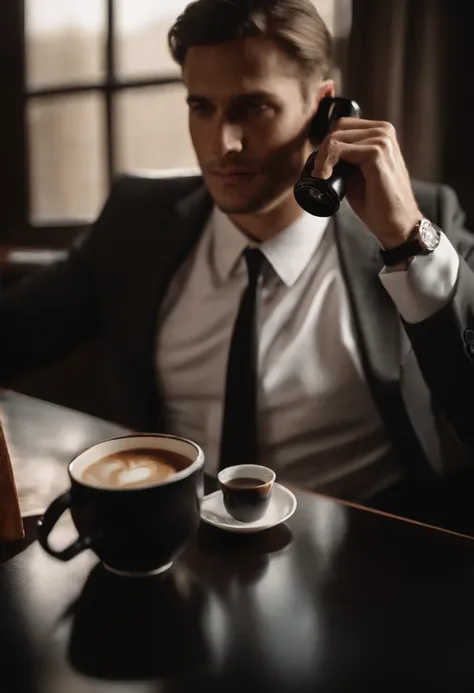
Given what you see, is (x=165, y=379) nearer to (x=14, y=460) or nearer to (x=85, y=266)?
(x=85, y=266)

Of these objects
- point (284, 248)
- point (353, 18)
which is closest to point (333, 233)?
point (284, 248)

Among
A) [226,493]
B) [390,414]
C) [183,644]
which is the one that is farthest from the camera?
[390,414]

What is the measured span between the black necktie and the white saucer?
11.4 inches

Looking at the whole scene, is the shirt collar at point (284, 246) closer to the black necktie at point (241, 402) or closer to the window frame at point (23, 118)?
the black necktie at point (241, 402)

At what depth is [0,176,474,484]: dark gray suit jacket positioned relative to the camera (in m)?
0.90

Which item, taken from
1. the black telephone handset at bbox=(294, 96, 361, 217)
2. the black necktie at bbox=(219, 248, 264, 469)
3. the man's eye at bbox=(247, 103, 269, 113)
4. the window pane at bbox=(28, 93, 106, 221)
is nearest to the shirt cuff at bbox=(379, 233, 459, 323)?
the black telephone handset at bbox=(294, 96, 361, 217)

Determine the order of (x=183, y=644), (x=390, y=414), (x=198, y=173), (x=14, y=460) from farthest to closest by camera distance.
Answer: (x=198, y=173)
(x=390, y=414)
(x=14, y=460)
(x=183, y=644)

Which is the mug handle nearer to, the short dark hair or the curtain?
the short dark hair

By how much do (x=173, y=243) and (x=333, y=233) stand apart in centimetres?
30

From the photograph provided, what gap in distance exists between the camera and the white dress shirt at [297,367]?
109 centimetres

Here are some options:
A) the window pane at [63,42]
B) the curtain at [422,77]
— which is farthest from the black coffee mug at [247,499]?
the window pane at [63,42]

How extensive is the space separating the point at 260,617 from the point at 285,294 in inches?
26.9

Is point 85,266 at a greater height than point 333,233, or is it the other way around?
point 333,233

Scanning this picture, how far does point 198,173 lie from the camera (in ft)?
4.51
